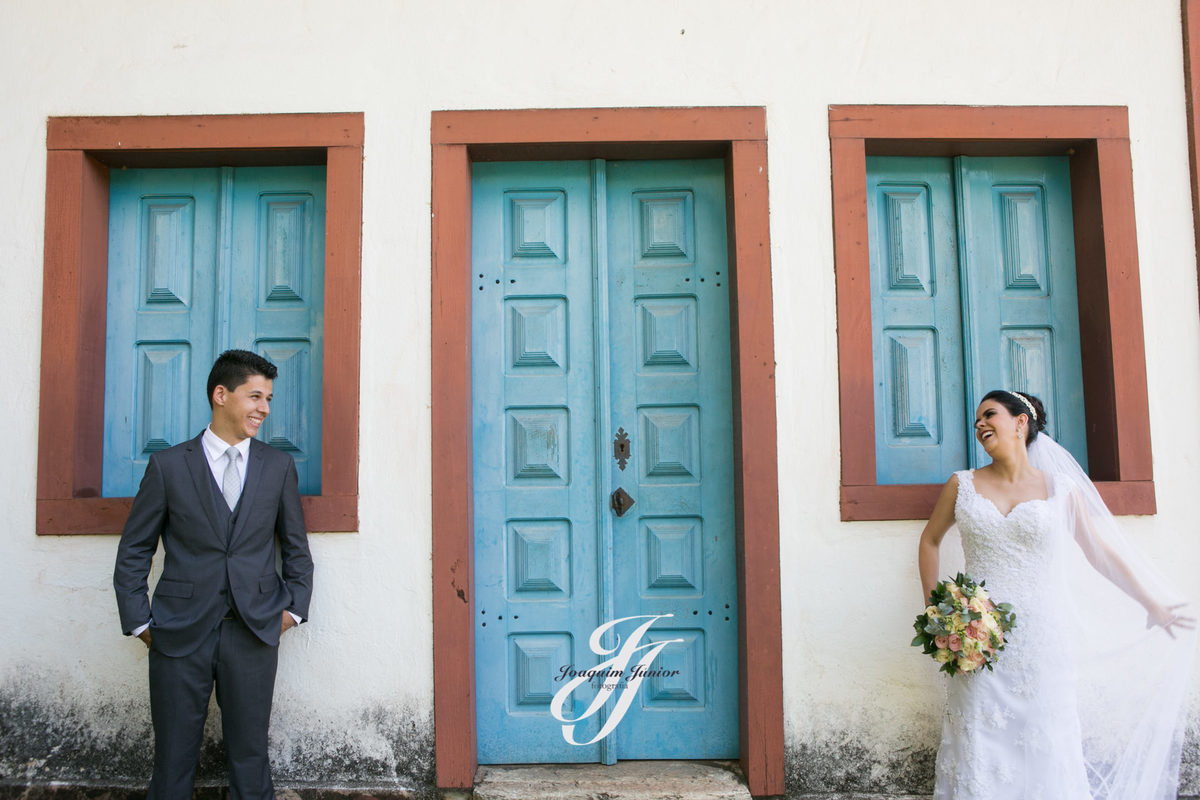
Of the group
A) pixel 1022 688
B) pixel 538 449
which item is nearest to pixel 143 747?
pixel 538 449

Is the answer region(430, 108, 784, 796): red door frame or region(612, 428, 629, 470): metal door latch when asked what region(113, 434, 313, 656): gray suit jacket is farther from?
region(612, 428, 629, 470): metal door latch

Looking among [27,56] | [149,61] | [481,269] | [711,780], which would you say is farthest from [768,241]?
[27,56]

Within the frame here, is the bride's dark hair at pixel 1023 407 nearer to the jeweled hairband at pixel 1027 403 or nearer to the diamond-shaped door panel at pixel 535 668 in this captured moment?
the jeweled hairband at pixel 1027 403

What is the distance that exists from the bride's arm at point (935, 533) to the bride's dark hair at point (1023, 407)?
0.35 m

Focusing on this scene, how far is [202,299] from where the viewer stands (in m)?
4.00

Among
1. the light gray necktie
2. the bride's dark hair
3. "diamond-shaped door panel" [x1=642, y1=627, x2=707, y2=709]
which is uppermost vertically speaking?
the bride's dark hair

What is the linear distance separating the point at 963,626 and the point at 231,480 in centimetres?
295

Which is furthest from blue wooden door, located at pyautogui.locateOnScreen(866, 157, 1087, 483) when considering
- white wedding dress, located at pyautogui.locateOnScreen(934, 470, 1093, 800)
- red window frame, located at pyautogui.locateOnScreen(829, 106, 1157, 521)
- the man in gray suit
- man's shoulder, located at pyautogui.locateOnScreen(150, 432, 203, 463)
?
man's shoulder, located at pyautogui.locateOnScreen(150, 432, 203, 463)

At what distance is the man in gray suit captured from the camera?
321 cm

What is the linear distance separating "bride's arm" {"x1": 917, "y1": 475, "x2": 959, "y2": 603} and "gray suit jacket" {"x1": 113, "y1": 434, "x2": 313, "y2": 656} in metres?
2.71

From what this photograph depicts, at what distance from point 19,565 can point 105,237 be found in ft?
5.30

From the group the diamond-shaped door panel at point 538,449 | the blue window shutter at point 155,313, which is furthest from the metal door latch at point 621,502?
the blue window shutter at point 155,313

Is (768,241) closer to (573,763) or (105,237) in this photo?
(573,763)

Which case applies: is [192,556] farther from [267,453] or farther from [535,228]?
[535,228]
